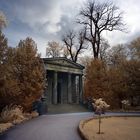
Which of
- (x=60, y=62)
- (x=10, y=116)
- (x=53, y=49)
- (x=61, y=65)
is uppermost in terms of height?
(x=53, y=49)

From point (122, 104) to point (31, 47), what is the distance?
16.8m

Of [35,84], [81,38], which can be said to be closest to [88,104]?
[35,84]

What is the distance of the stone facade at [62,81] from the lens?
40.4 meters

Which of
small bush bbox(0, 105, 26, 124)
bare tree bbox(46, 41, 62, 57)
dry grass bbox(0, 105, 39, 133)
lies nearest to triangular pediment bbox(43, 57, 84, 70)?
dry grass bbox(0, 105, 39, 133)

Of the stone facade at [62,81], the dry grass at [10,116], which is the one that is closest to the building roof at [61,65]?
the stone facade at [62,81]

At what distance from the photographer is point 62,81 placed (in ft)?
150

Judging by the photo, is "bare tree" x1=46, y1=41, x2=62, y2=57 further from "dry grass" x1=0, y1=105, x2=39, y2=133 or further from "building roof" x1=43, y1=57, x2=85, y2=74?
"dry grass" x1=0, y1=105, x2=39, y2=133

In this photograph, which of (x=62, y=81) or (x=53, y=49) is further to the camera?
(x=53, y=49)

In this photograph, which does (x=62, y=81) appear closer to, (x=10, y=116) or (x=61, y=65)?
(x=61, y=65)

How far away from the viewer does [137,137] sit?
612 inches

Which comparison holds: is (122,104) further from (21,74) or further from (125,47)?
(125,47)

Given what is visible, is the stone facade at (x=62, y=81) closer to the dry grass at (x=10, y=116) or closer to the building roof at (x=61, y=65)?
the building roof at (x=61, y=65)

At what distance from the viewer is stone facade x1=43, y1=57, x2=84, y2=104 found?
132 ft

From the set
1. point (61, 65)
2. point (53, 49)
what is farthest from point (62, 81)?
point (53, 49)
